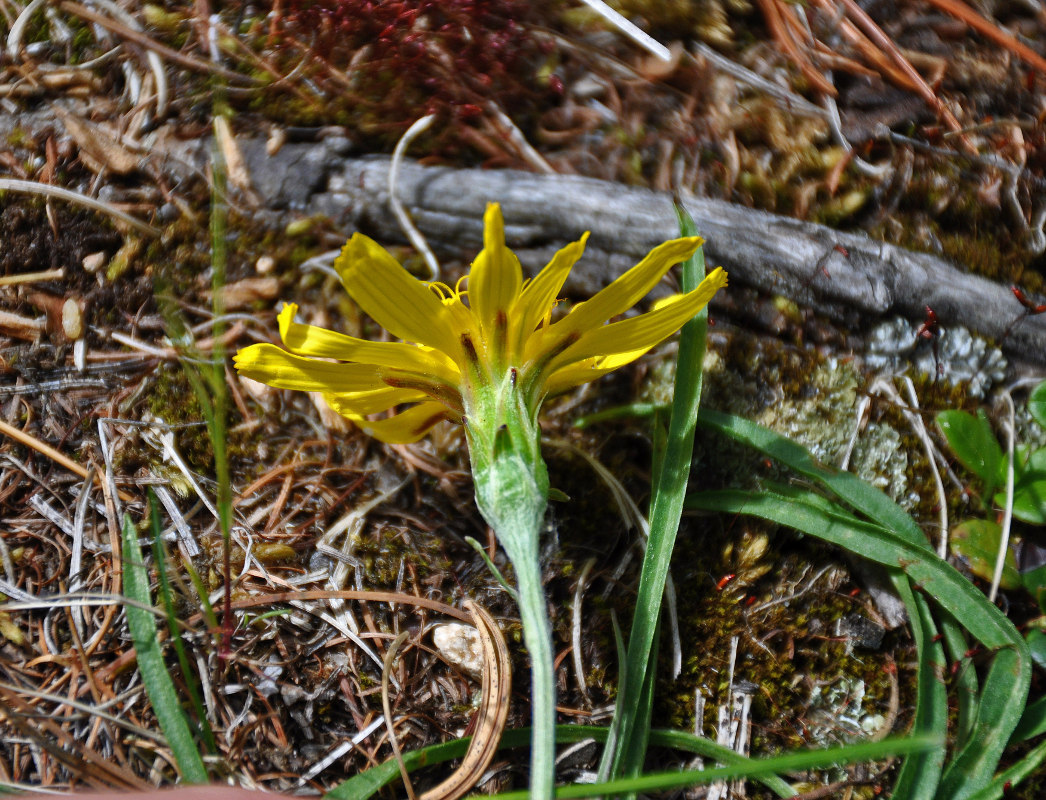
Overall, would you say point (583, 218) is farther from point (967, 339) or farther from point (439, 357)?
point (967, 339)

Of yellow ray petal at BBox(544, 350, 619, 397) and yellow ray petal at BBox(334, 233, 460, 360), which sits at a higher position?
yellow ray petal at BBox(334, 233, 460, 360)

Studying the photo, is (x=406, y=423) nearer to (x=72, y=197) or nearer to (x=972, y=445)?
(x=72, y=197)

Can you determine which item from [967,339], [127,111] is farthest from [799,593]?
[127,111]

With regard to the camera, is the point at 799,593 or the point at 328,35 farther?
the point at 328,35

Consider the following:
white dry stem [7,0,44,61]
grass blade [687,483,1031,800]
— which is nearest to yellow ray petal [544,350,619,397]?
grass blade [687,483,1031,800]

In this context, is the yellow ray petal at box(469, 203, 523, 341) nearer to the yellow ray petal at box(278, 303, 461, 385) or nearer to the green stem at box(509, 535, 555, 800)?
the yellow ray petal at box(278, 303, 461, 385)

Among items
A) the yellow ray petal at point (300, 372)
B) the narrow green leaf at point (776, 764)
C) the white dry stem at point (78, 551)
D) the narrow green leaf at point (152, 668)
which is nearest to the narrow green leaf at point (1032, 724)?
the narrow green leaf at point (776, 764)

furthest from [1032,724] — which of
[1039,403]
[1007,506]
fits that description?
[1039,403]
